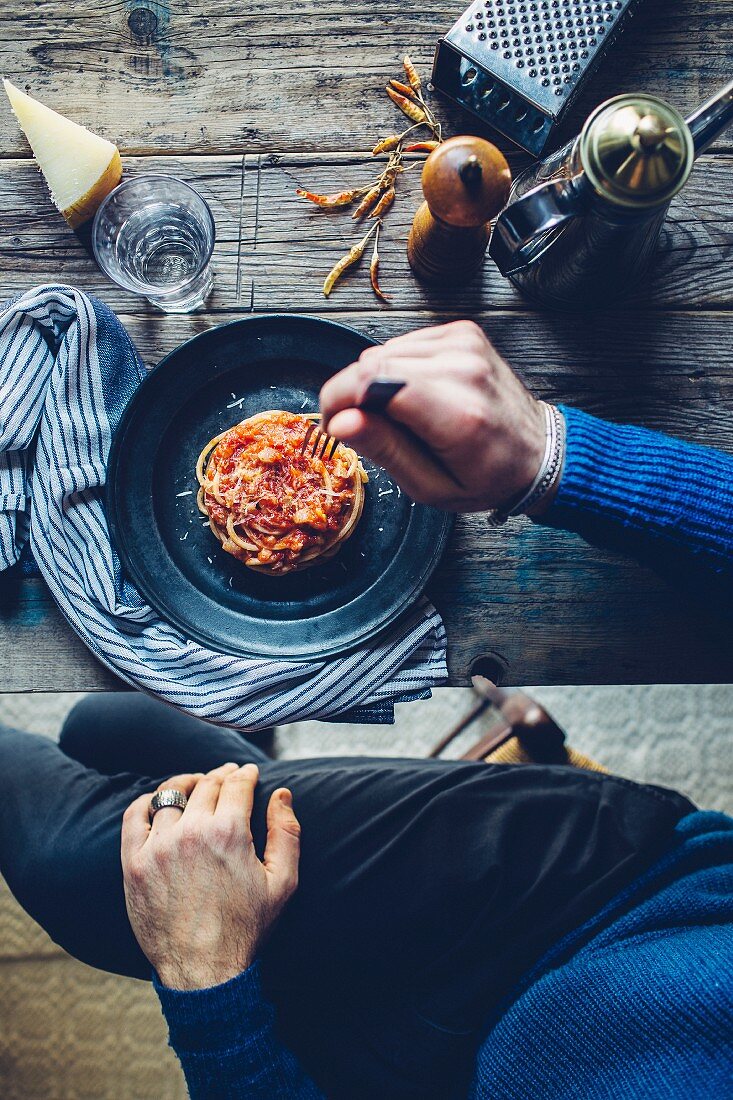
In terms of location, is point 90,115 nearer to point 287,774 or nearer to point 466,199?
point 466,199

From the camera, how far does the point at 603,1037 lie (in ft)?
3.48

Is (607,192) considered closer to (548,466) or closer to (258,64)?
(548,466)

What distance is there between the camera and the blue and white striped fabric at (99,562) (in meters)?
1.21

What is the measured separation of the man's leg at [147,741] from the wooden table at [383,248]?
371 millimetres

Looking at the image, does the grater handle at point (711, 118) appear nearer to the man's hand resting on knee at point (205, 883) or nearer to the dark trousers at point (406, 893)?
the dark trousers at point (406, 893)

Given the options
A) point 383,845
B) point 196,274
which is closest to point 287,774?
point 383,845

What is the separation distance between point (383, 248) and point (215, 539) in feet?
1.89

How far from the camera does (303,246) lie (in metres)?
1.31

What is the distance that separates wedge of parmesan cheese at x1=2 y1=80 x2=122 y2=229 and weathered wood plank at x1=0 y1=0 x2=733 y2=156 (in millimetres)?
98

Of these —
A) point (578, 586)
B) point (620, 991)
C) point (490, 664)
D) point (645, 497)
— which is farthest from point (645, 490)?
point (620, 991)

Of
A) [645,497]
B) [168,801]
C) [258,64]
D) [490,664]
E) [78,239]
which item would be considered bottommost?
[168,801]

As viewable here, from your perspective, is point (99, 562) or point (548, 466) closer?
point (548, 466)

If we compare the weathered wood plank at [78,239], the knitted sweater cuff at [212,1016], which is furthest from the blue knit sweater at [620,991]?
the weathered wood plank at [78,239]

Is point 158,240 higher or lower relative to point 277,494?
higher
